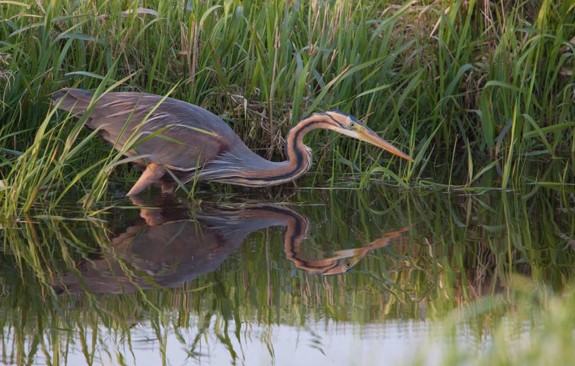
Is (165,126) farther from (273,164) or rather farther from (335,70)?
(335,70)

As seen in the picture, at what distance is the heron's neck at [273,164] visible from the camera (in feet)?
22.6

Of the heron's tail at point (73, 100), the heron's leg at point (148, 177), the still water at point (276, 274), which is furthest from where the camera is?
the heron's leg at point (148, 177)

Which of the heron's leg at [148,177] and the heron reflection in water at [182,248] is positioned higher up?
the heron's leg at [148,177]

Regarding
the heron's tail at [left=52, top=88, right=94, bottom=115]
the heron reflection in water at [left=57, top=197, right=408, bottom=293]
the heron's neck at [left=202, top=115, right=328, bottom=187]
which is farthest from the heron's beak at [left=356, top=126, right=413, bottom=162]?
the heron's tail at [left=52, top=88, right=94, bottom=115]

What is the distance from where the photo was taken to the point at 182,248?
216 inches

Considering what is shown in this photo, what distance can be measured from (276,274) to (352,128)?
2.04 meters

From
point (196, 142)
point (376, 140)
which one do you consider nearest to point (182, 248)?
point (196, 142)

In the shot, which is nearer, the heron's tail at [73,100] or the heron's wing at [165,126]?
the heron's tail at [73,100]

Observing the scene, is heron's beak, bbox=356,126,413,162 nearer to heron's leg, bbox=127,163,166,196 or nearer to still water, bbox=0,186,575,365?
still water, bbox=0,186,575,365

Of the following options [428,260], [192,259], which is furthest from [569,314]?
[192,259]

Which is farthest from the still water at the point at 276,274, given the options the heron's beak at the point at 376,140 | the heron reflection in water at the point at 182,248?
the heron's beak at the point at 376,140

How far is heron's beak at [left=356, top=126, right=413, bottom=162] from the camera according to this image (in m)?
6.88

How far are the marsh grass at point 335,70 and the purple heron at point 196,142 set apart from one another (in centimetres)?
21

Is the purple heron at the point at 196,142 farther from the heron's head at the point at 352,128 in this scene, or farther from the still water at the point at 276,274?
the still water at the point at 276,274
